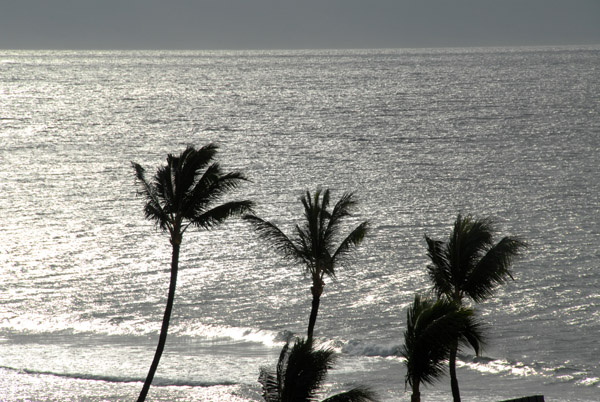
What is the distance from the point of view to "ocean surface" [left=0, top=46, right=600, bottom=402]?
2736cm

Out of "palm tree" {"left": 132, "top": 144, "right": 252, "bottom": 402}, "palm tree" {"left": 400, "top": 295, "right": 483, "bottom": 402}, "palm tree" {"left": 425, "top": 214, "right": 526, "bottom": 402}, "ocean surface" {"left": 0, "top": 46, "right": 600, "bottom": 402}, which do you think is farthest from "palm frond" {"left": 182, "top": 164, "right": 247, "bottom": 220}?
A: "palm tree" {"left": 400, "top": 295, "right": 483, "bottom": 402}

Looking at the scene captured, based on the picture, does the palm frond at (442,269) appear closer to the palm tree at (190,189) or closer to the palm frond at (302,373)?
the palm tree at (190,189)

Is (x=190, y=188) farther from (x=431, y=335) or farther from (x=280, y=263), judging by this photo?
(x=280, y=263)

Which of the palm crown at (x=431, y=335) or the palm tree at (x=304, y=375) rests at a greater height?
the palm crown at (x=431, y=335)

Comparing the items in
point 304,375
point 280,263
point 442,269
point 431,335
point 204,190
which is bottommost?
point 304,375

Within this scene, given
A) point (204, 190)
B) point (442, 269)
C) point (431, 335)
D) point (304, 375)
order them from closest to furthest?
point (304, 375), point (431, 335), point (442, 269), point (204, 190)

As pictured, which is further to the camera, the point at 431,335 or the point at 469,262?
the point at 469,262

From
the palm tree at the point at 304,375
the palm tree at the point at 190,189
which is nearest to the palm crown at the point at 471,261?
the palm tree at the point at 190,189

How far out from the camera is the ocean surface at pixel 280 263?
2736 centimetres

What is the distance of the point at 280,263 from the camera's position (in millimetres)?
40875

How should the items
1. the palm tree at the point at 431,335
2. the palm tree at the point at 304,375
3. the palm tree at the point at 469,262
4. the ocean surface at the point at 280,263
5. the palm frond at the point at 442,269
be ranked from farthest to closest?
the ocean surface at the point at 280,263 → the palm frond at the point at 442,269 → the palm tree at the point at 469,262 → the palm tree at the point at 431,335 → the palm tree at the point at 304,375

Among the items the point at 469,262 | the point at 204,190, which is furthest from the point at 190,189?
the point at 469,262

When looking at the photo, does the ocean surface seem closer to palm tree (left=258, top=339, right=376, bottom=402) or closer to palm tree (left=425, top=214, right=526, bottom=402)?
palm tree (left=425, top=214, right=526, bottom=402)

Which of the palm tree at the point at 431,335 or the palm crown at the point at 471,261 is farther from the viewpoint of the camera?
the palm crown at the point at 471,261
